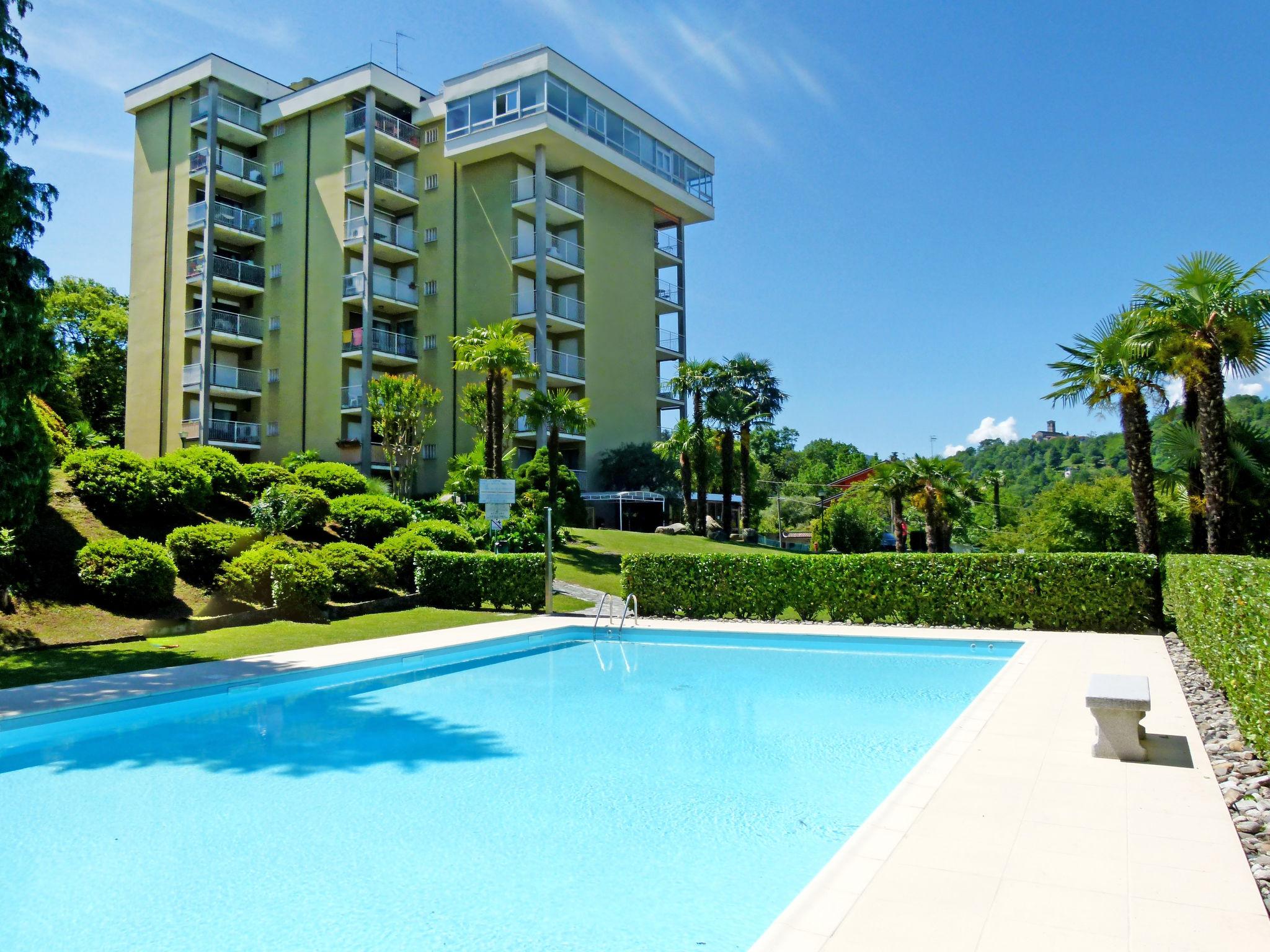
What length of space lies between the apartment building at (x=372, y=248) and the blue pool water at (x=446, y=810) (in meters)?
22.9

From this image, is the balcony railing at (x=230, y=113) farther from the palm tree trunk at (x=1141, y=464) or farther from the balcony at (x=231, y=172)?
the palm tree trunk at (x=1141, y=464)

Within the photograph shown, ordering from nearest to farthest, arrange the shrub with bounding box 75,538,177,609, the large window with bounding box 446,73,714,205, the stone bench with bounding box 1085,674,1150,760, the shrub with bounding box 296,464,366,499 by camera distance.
Result: the stone bench with bounding box 1085,674,1150,760 → the shrub with bounding box 75,538,177,609 → the shrub with bounding box 296,464,366,499 → the large window with bounding box 446,73,714,205

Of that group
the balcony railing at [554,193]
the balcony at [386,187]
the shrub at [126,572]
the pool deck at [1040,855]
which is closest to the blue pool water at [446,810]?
the pool deck at [1040,855]

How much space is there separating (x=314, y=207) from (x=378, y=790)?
33.8 meters

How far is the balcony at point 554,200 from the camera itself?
33.0 m

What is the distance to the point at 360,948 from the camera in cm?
403

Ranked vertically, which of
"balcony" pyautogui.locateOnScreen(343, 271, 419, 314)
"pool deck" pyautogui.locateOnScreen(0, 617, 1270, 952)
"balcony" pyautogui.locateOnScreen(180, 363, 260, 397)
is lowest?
"pool deck" pyautogui.locateOnScreen(0, 617, 1270, 952)

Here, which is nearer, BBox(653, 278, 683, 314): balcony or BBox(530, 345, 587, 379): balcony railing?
BBox(530, 345, 587, 379): balcony railing

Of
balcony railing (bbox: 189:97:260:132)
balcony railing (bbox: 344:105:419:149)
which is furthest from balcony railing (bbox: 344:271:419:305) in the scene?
balcony railing (bbox: 189:97:260:132)

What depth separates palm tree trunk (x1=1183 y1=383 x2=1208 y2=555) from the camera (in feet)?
51.1

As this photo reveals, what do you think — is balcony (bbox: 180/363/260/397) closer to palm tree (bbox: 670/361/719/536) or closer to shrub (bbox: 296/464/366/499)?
shrub (bbox: 296/464/366/499)

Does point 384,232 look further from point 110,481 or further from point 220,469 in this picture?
point 110,481

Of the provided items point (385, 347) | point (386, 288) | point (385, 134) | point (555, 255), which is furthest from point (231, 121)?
point (555, 255)

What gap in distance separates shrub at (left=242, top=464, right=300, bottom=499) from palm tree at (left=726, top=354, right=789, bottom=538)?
1816 cm
